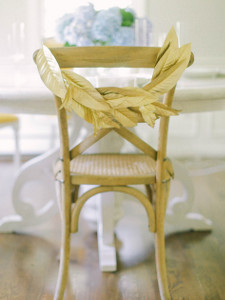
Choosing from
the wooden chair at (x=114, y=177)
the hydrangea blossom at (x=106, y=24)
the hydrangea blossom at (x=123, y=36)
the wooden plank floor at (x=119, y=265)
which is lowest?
the wooden plank floor at (x=119, y=265)

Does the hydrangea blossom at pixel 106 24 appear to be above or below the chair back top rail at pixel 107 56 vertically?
above

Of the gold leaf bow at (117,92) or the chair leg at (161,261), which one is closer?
the gold leaf bow at (117,92)

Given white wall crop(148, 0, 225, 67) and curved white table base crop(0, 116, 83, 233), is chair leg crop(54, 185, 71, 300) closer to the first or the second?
curved white table base crop(0, 116, 83, 233)

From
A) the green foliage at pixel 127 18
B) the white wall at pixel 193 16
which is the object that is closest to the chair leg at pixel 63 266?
the green foliage at pixel 127 18

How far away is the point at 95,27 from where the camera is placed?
5.20 feet

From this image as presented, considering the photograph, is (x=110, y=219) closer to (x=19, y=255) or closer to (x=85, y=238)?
(x=85, y=238)

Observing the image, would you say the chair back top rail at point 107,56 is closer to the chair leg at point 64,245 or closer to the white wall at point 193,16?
the chair leg at point 64,245

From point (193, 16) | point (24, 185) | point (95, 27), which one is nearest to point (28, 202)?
point (24, 185)

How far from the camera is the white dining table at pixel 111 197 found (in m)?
1.33

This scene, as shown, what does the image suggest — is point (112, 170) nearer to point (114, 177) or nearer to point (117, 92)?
point (114, 177)

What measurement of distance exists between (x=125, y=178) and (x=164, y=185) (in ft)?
0.45

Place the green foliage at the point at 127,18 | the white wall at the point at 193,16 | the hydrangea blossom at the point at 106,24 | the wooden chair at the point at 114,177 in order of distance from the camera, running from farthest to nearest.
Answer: the white wall at the point at 193,16 < the green foliage at the point at 127,18 < the hydrangea blossom at the point at 106,24 < the wooden chair at the point at 114,177

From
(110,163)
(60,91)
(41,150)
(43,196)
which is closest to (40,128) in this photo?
(41,150)

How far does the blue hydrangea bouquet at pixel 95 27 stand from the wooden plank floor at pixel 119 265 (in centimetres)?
93
